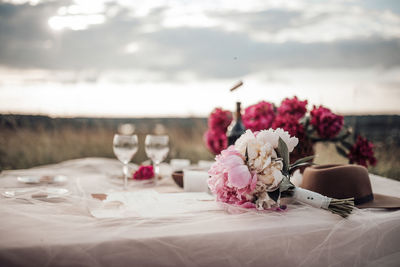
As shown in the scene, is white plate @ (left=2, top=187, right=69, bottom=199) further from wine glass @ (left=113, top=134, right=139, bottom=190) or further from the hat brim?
the hat brim

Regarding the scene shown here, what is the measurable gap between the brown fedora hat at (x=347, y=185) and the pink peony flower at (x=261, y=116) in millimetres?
657

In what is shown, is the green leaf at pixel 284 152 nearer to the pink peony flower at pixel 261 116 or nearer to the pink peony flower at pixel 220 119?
the pink peony flower at pixel 261 116

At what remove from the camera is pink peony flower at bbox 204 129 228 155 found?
2.13 m

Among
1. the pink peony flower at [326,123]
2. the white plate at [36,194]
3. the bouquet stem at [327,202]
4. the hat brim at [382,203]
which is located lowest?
the hat brim at [382,203]

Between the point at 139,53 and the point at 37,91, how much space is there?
6.45ft

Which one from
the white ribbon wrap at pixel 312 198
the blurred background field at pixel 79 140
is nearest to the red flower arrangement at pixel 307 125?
the white ribbon wrap at pixel 312 198

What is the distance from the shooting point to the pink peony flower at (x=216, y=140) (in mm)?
2129

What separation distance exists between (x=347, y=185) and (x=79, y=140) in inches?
192

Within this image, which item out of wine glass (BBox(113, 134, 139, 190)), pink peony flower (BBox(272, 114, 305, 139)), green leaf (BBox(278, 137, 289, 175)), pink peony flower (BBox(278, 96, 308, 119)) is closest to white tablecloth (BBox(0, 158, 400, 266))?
green leaf (BBox(278, 137, 289, 175))

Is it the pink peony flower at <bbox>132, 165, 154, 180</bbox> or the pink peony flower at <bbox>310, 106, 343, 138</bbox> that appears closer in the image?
the pink peony flower at <bbox>310, 106, 343, 138</bbox>

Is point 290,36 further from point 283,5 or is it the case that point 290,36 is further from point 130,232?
point 130,232

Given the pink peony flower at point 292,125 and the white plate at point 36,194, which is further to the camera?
the pink peony flower at point 292,125

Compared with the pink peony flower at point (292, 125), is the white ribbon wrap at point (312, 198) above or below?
below


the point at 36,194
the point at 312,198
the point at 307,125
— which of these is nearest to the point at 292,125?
the point at 307,125
